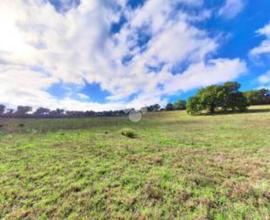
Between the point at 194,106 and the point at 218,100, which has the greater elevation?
the point at 218,100

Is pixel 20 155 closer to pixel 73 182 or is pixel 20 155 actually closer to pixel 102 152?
pixel 102 152

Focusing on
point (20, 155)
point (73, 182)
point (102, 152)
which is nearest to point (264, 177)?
point (73, 182)

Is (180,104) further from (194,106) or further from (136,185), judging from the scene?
(136,185)

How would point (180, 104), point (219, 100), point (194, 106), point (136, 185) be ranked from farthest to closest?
point (180, 104)
point (194, 106)
point (219, 100)
point (136, 185)

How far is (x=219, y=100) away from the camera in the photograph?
40.4 metres

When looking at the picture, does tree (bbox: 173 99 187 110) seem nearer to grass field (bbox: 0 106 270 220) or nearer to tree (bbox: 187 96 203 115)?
tree (bbox: 187 96 203 115)

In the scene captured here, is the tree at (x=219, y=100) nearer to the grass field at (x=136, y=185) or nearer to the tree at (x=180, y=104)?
the tree at (x=180, y=104)

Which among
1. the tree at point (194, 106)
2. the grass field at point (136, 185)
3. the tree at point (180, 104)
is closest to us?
the grass field at point (136, 185)

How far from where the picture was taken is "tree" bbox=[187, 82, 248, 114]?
39.5 metres

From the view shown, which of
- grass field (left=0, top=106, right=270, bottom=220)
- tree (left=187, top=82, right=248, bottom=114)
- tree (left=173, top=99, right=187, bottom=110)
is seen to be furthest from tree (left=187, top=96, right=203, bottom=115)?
grass field (left=0, top=106, right=270, bottom=220)

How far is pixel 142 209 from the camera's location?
12.7 feet

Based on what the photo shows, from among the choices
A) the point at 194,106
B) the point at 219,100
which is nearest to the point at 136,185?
the point at 194,106

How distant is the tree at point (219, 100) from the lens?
39500 millimetres

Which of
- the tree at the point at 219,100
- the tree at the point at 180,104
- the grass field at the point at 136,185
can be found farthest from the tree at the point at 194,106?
the grass field at the point at 136,185
